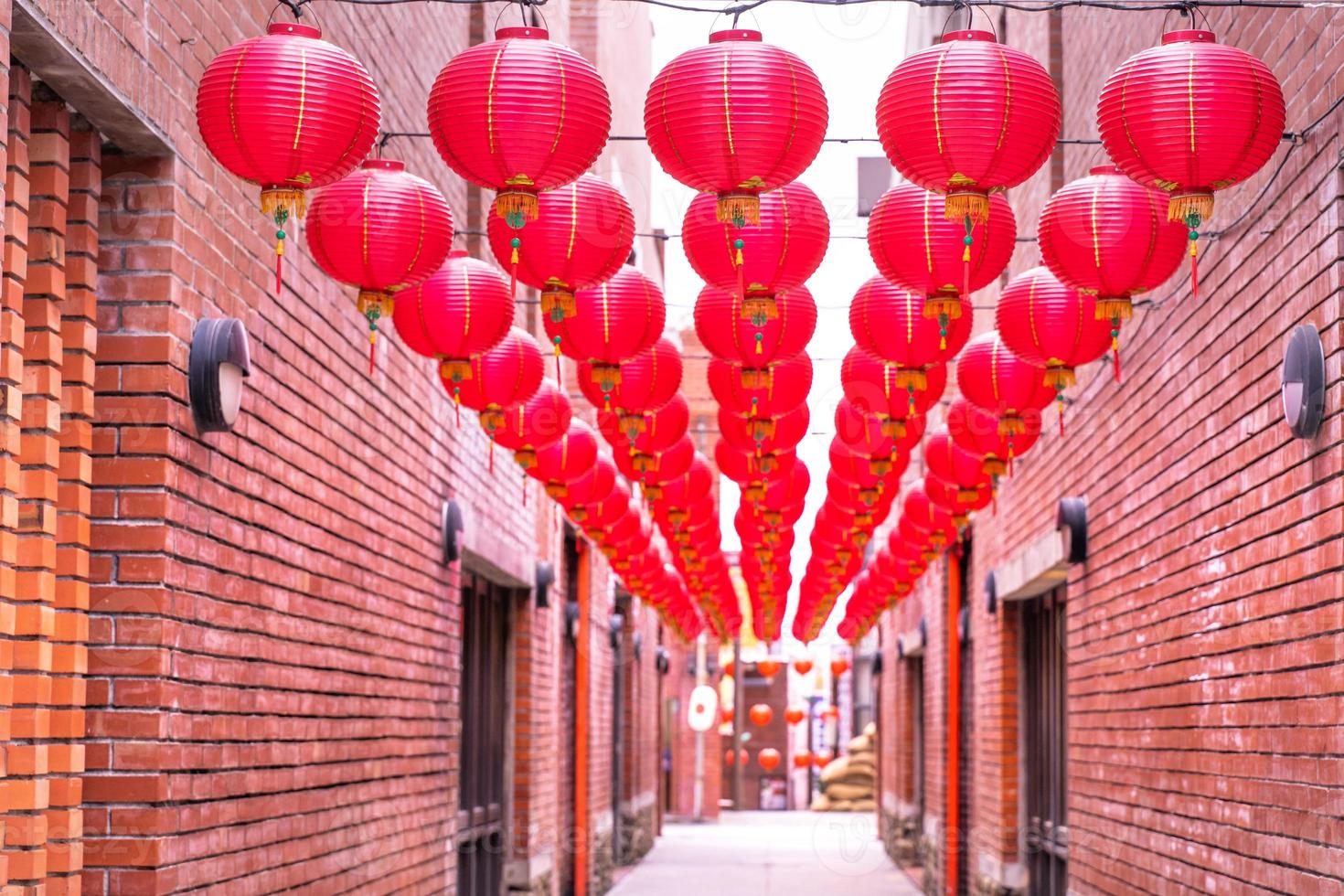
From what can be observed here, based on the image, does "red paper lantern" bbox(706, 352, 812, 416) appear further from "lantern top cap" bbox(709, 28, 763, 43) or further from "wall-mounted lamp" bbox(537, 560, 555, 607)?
"wall-mounted lamp" bbox(537, 560, 555, 607)

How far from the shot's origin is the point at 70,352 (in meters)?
4.32

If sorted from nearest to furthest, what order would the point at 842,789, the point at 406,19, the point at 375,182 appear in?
the point at 375,182, the point at 406,19, the point at 842,789

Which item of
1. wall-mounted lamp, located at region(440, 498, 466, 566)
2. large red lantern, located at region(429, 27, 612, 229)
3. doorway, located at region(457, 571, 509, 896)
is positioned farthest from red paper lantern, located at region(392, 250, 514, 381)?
doorway, located at region(457, 571, 509, 896)

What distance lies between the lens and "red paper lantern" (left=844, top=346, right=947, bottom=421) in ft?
23.8

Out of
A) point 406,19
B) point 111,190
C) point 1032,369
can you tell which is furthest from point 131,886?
point 406,19

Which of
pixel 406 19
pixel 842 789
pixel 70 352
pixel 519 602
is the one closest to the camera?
pixel 70 352

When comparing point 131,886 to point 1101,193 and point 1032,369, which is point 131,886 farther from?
point 1032,369

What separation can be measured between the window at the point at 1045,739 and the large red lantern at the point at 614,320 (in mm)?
5398

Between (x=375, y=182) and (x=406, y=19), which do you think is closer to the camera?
(x=375, y=182)

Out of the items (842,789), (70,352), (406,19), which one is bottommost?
(842,789)

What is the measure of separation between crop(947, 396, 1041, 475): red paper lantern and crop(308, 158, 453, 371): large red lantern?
315 centimetres

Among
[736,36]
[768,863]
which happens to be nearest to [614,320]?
[736,36]

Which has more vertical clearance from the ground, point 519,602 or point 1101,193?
point 1101,193

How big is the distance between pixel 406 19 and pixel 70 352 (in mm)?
3845
